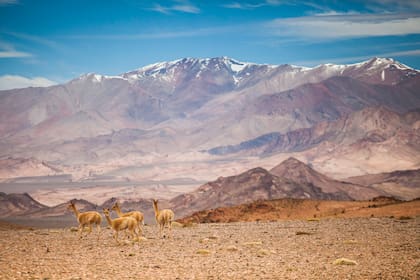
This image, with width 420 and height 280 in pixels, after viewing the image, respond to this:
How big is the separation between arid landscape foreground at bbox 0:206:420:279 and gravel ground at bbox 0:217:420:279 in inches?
1.1

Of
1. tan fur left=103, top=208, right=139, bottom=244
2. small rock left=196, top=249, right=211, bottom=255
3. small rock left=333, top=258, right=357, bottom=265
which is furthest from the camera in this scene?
tan fur left=103, top=208, right=139, bottom=244

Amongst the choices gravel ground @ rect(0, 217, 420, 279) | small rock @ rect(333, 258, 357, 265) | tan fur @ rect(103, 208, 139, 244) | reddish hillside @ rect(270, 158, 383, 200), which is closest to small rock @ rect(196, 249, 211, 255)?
gravel ground @ rect(0, 217, 420, 279)

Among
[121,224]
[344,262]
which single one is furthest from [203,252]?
[344,262]

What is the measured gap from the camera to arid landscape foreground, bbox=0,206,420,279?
688 inches

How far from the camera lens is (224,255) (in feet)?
71.3

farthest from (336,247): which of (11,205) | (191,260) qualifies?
(11,205)

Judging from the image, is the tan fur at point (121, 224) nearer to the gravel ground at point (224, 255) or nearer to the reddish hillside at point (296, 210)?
the gravel ground at point (224, 255)

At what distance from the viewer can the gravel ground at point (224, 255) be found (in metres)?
17.5

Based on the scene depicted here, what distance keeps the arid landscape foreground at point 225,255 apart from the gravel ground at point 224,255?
0.03 meters

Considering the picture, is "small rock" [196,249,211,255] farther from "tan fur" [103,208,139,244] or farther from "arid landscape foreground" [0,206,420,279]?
"tan fur" [103,208,139,244]

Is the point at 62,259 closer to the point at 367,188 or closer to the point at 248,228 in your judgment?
the point at 248,228

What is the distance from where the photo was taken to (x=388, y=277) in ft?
54.6

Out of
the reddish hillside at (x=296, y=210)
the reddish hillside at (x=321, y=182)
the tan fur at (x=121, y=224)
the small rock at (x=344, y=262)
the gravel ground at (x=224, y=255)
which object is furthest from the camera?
the reddish hillside at (x=321, y=182)

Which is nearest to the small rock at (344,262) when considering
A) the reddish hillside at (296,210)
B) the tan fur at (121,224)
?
the tan fur at (121,224)
